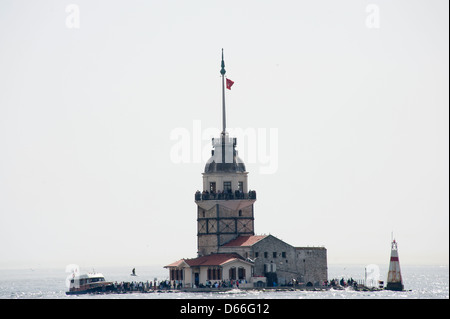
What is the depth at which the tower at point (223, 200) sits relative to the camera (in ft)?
473

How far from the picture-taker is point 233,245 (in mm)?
141750

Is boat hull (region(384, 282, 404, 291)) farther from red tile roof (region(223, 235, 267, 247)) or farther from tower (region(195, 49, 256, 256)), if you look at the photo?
tower (region(195, 49, 256, 256))

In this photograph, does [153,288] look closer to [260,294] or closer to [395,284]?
[260,294]

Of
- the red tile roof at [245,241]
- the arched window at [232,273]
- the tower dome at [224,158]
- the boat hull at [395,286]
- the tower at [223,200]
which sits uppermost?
the tower dome at [224,158]

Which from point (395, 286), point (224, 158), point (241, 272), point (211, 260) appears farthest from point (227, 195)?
point (395, 286)

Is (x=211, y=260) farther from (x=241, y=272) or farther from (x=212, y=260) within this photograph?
(x=241, y=272)

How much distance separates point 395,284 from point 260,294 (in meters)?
17.8

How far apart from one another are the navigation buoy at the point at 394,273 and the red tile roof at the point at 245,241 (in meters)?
13.5

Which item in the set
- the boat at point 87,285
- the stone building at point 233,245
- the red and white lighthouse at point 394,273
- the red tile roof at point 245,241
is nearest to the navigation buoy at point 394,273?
the red and white lighthouse at point 394,273

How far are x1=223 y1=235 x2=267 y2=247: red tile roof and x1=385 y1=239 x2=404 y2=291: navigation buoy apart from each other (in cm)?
1351

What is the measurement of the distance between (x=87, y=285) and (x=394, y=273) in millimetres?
32277

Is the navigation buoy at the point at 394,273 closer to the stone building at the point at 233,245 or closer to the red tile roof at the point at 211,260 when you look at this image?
the stone building at the point at 233,245

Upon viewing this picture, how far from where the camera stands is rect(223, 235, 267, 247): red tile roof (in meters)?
141
